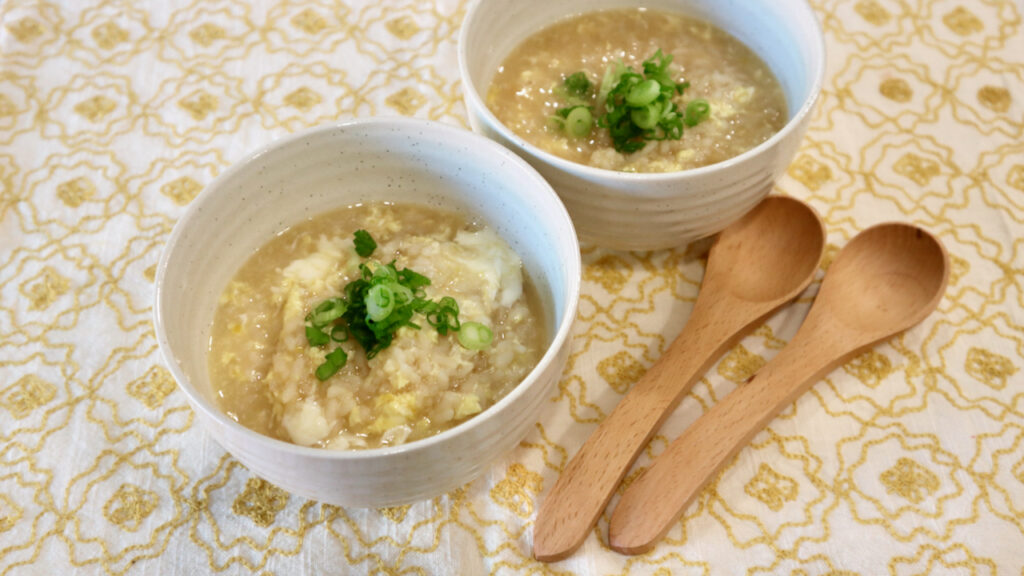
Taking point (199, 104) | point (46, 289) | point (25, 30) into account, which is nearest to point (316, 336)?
point (46, 289)

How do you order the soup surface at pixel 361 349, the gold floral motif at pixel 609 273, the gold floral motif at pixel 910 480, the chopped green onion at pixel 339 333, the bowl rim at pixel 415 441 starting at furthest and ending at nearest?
the gold floral motif at pixel 609 273
the gold floral motif at pixel 910 480
the chopped green onion at pixel 339 333
the soup surface at pixel 361 349
the bowl rim at pixel 415 441

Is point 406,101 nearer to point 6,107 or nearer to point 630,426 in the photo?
point 6,107

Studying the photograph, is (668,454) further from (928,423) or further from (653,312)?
(928,423)

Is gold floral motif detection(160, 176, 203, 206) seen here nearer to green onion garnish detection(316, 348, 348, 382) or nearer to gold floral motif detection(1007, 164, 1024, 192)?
green onion garnish detection(316, 348, 348, 382)

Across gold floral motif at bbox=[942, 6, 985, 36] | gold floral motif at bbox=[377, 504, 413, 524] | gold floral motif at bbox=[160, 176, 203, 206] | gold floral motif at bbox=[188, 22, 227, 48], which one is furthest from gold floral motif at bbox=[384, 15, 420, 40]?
gold floral motif at bbox=[942, 6, 985, 36]

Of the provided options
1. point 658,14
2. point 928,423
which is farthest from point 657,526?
point 658,14

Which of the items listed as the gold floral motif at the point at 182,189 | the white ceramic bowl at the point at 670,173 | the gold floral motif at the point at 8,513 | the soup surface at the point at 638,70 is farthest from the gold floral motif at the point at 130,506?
the soup surface at the point at 638,70

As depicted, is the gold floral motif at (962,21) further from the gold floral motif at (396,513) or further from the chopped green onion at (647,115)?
the gold floral motif at (396,513)
